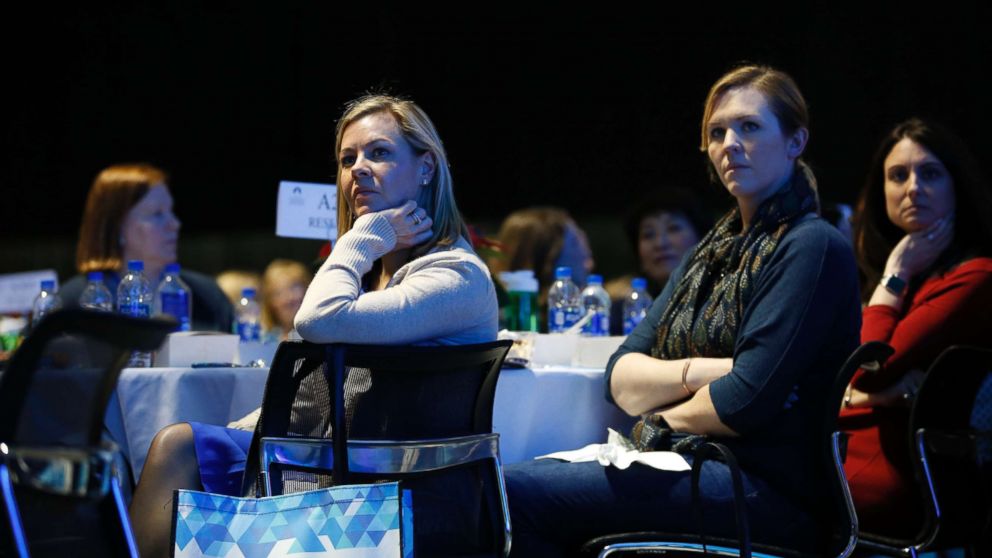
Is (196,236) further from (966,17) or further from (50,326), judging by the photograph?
(50,326)

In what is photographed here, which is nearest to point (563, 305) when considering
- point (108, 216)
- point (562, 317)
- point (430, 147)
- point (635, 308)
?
point (562, 317)

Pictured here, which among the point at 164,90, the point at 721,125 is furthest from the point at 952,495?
the point at 164,90

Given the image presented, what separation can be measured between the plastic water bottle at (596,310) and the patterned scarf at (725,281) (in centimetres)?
97

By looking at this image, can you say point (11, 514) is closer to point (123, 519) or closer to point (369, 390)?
point (123, 519)

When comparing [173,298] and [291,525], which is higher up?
[173,298]

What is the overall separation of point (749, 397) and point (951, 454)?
0.65 m

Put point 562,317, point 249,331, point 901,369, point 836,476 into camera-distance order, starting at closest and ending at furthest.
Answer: point 836,476, point 901,369, point 562,317, point 249,331

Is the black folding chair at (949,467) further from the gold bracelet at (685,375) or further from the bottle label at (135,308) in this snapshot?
the bottle label at (135,308)

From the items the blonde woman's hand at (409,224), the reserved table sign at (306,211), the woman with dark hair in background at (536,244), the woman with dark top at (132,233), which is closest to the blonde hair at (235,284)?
the woman with dark top at (132,233)

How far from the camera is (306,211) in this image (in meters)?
3.65

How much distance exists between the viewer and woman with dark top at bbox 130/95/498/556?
221 centimetres

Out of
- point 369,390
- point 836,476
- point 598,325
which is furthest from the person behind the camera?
point 598,325

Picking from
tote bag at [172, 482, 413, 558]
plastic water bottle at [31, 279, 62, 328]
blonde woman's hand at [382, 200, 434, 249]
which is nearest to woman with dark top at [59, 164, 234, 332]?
plastic water bottle at [31, 279, 62, 328]

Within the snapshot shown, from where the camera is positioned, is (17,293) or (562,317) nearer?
(562,317)
